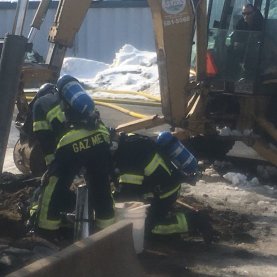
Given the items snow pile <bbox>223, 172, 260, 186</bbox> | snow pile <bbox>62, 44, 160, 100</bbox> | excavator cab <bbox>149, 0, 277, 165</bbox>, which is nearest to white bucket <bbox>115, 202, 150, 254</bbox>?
snow pile <bbox>223, 172, 260, 186</bbox>

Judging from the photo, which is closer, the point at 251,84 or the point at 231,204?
the point at 231,204

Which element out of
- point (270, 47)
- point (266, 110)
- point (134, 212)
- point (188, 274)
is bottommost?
point (188, 274)

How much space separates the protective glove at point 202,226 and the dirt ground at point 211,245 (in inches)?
2.7

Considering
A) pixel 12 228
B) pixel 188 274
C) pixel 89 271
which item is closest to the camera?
pixel 89 271

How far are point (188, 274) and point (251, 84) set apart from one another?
4.51 metres

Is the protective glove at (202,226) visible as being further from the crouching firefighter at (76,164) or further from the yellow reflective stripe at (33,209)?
the yellow reflective stripe at (33,209)

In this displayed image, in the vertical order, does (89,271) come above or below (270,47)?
below

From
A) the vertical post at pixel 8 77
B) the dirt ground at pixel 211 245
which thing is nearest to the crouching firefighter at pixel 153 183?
the dirt ground at pixel 211 245

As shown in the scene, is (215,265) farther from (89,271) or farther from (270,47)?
(270,47)

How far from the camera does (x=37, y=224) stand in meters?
6.70

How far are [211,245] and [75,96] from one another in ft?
6.71

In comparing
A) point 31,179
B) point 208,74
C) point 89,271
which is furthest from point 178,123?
point 89,271

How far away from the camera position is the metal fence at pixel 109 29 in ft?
94.3

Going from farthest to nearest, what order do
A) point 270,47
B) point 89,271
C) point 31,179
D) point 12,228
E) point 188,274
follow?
1. point 270,47
2. point 31,179
3. point 12,228
4. point 188,274
5. point 89,271
